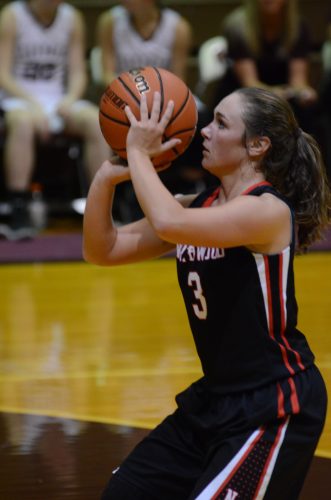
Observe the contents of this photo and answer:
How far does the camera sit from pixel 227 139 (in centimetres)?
290

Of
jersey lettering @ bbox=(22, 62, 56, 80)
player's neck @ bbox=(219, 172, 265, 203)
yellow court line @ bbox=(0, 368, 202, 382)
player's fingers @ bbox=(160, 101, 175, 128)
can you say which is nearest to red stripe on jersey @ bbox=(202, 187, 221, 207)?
player's neck @ bbox=(219, 172, 265, 203)

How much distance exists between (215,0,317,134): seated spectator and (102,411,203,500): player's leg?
5449mm

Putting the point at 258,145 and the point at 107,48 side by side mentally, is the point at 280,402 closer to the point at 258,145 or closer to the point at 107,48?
the point at 258,145

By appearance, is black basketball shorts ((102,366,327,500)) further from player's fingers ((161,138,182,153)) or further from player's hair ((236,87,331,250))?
player's fingers ((161,138,182,153))

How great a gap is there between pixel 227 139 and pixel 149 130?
0.70ft

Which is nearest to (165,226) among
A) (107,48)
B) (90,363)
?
(90,363)

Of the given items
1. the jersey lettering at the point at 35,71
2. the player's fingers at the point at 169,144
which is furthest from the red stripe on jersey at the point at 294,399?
the jersey lettering at the point at 35,71

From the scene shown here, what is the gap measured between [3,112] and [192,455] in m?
5.46

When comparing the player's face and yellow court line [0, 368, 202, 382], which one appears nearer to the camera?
the player's face

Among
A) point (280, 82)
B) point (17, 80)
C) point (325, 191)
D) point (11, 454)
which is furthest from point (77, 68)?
point (325, 191)

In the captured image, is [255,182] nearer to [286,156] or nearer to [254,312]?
[286,156]

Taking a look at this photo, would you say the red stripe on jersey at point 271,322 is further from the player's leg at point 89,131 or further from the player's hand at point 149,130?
the player's leg at point 89,131

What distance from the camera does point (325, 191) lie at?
9.72ft

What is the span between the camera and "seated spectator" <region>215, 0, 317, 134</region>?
7.96 metres
